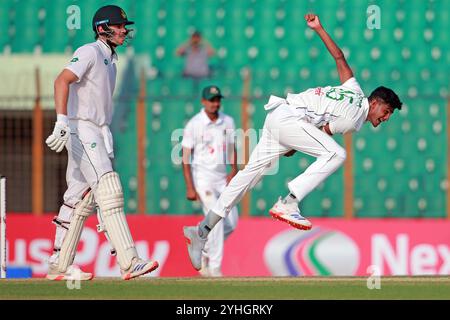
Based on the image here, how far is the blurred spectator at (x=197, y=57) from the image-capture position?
17125 mm

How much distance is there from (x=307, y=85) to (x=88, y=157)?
22.8 feet

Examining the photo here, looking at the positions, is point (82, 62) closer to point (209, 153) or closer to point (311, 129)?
point (311, 129)

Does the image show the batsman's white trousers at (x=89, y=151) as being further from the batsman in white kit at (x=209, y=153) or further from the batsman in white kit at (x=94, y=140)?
the batsman in white kit at (x=209, y=153)

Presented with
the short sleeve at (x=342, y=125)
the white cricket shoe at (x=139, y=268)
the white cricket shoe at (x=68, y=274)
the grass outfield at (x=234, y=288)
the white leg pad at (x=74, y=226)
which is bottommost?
the grass outfield at (x=234, y=288)

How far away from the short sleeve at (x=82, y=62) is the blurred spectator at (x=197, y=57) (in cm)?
818

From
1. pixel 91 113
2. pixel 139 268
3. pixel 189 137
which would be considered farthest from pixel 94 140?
pixel 189 137

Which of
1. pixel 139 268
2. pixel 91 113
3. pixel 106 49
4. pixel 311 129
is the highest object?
pixel 106 49

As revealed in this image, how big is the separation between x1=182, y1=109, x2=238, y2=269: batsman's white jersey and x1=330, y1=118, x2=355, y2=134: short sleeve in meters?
3.76

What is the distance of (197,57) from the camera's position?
677 inches

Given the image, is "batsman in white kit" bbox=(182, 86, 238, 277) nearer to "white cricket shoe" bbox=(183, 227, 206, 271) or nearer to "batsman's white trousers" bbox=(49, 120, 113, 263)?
"white cricket shoe" bbox=(183, 227, 206, 271)

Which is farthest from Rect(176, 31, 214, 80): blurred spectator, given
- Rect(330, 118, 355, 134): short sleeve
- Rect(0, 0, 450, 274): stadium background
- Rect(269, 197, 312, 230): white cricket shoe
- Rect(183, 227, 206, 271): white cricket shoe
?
Rect(269, 197, 312, 230): white cricket shoe

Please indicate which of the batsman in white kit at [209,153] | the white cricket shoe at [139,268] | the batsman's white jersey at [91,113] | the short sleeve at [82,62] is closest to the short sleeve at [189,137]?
the batsman in white kit at [209,153]

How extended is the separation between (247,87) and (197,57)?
229cm

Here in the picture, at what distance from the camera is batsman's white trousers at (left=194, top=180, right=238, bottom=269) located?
12.8 m
